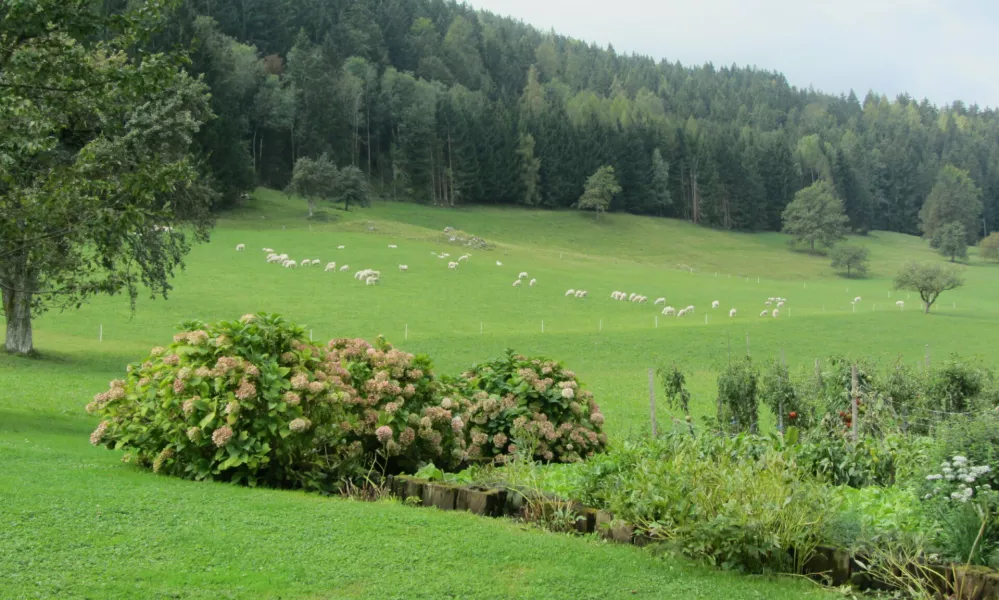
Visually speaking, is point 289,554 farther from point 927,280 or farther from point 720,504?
point 927,280

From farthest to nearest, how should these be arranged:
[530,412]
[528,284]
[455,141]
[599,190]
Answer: [455,141]
[599,190]
[528,284]
[530,412]

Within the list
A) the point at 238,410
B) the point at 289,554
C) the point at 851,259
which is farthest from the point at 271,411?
the point at 851,259

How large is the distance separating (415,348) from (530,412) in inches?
975

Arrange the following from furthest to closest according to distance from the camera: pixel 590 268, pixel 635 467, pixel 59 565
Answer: pixel 590 268 < pixel 635 467 < pixel 59 565

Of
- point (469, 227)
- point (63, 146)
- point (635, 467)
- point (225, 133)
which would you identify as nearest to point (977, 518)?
point (635, 467)

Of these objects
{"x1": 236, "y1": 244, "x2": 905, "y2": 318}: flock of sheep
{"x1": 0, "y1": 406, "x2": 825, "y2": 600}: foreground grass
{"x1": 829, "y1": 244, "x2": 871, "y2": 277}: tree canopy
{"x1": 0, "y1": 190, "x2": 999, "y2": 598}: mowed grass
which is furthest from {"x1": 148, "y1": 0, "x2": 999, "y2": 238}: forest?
{"x1": 0, "y1": 406, "x2": 825, "y2": 600}: foreground grass

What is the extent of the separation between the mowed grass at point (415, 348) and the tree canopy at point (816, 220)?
3.95 meters

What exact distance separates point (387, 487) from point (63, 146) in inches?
876

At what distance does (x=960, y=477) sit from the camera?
6930 millimetres

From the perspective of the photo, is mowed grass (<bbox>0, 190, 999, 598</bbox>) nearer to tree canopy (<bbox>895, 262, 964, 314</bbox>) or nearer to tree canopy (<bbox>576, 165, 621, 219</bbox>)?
tree canopy (<bbox>895, 262, 964, 314</bbox>)

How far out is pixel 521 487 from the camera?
340 inches

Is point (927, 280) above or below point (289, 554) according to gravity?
above

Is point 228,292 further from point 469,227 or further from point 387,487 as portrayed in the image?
point 469,227

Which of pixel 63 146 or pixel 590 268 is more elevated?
pixel 63 146
